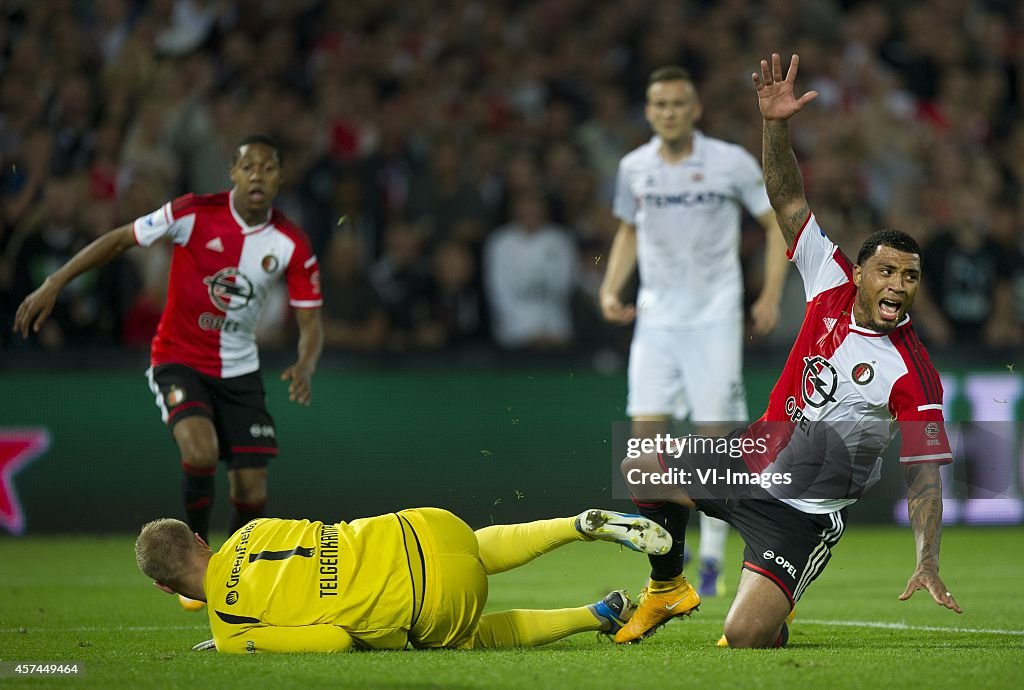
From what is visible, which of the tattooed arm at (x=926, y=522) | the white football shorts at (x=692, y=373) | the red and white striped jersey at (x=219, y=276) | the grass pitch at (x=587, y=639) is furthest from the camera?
the white football shorts at (x=692, y=373)

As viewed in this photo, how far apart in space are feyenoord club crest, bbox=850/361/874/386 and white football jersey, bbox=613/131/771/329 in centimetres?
284

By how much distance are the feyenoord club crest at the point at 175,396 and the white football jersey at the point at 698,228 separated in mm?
2856

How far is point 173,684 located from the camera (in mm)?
4770

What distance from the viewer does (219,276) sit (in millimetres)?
7879

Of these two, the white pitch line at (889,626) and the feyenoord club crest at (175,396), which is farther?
the feyenoord club crest at (175,396)

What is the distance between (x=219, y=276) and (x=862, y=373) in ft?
11.8

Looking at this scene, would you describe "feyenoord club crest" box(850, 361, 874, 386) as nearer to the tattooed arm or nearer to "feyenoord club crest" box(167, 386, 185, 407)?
the tattooed arm

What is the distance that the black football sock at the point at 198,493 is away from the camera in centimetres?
769

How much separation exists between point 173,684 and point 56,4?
9.06 metres

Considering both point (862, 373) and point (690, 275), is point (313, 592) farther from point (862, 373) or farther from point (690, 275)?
point (690, 275)

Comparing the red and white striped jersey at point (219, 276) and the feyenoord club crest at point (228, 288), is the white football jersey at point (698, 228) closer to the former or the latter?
the red and white striped jersey at point (219, 276)

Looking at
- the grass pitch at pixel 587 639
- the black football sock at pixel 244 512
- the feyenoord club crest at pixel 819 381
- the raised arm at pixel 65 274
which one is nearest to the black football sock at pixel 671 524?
the grass pitch at pixel 587 639

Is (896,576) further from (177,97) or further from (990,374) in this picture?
(177,97)

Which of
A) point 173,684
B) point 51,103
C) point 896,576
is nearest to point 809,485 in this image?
point 173,684
